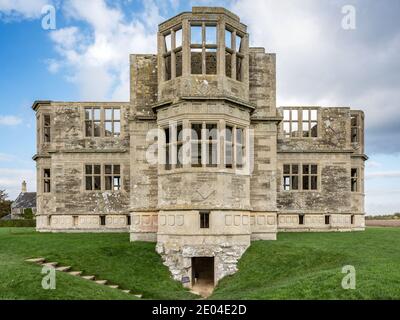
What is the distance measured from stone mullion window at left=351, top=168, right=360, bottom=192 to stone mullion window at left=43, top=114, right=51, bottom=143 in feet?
79.7

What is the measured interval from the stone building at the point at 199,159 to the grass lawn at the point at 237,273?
4.33 ft

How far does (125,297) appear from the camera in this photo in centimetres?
1268

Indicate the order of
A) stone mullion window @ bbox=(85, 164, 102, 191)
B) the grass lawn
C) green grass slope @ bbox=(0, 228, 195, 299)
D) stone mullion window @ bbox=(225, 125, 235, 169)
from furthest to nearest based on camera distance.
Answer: stone mullion window @ bbox=(85, 164, 102, 191) → stone mullion window @ bbox=(225, 125, 235, 169) → green grass slope @ bbox=(0, 228, 195, 299) → the grass lawn

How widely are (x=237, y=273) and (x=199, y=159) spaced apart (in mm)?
Answer: 6780

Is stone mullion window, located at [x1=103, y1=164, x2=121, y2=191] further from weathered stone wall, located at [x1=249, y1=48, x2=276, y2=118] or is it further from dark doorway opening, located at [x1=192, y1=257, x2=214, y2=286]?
weathered stone wall, located at [x1=249, y1=48, x2=276, y2=118]

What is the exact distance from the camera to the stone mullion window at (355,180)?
30719mm

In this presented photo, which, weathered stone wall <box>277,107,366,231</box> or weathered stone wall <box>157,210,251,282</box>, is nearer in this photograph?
weathered stone wall <box>157,210,251,282</box>

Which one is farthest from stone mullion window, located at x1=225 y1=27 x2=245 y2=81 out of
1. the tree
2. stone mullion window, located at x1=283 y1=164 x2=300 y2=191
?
the tree

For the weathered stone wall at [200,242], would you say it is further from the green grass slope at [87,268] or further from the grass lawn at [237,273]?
the green grass slope at [87,268]

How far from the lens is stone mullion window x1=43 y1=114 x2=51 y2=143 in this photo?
95.8 feet

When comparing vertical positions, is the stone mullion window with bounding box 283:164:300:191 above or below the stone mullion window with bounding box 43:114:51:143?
below

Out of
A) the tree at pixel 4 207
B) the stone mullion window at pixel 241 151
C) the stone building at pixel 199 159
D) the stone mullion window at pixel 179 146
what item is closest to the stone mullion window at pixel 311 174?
the stone building at pixel 199 159

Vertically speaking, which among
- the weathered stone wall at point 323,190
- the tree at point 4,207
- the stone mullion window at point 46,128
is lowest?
the tree at point 4,207

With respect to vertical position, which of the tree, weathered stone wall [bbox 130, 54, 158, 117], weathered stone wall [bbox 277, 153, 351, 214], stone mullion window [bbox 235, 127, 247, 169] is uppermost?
weathered stone wall [bbox 130, 54, 158, 117]
